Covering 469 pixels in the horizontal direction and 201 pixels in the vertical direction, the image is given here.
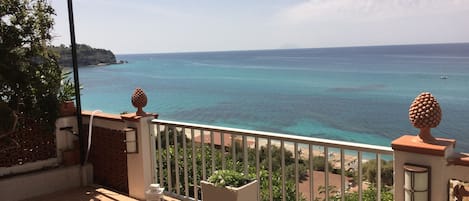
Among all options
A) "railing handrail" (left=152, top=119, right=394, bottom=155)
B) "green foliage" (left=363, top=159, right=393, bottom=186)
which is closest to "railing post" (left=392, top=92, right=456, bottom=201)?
"railing handrail" (left=152, top=119, right=394, bottom=155)

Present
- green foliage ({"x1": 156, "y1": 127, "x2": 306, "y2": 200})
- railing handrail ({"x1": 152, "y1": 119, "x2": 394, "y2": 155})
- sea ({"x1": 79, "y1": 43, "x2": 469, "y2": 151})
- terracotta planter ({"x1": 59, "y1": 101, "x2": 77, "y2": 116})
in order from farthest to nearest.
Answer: sea ({"x1": 79, "y1": 43, "x2": 469, "y2": 151}) → terracotta planter ({"x1": 59, "y1": 101, "x2": 77, "y2": 116}) → green foliage ({"x1": 156, "y1": 127, "x2": 306, "y2": 200}) → railing handrail ({"x1": 152, "y1": 119, "x2": 394, "y2": 155})

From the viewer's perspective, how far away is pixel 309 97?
34.0m

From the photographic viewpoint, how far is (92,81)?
40.7 metres

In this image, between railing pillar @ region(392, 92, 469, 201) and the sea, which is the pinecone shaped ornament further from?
the sea

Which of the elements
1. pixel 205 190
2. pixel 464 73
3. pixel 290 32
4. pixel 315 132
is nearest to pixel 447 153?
pixel 205 190

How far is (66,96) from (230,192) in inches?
117

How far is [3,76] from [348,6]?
40830 millimetres

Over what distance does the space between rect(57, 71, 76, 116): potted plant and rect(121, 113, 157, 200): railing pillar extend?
1.09 metres

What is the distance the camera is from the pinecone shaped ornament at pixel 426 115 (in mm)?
2385

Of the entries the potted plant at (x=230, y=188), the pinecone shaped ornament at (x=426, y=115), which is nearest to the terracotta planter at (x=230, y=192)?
the potted plant at (x=230, y=188)

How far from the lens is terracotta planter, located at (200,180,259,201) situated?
300cm

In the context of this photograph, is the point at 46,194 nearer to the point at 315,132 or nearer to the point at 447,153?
the point at 447,153

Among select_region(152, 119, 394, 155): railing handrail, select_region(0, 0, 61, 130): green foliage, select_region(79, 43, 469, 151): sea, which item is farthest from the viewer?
select_region(79, 43, 469, 151): sea

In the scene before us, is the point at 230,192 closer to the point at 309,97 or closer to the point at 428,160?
the point at 428,160
